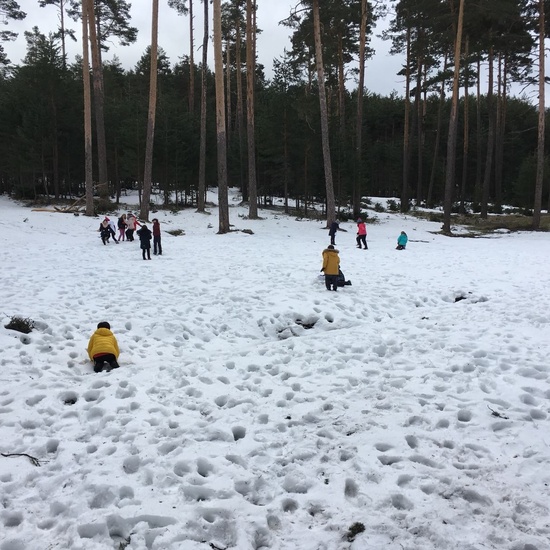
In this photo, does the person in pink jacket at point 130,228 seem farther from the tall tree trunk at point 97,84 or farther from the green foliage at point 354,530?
the green foliage at point 354,530

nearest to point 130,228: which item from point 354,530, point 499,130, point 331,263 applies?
point 331,263

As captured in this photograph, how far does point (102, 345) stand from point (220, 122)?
1522 cm

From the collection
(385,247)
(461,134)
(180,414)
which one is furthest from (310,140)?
(461,134)

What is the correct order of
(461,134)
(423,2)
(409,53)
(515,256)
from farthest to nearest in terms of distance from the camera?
1. (461,134)
2. (409,53)
3. (423,2)
4. (515,256)

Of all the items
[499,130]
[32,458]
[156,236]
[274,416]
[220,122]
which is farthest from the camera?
[499,130]

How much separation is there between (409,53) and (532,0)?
33.3ft

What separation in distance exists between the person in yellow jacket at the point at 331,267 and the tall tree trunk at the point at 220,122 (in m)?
10.5

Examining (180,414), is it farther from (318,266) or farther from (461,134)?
(461,134)

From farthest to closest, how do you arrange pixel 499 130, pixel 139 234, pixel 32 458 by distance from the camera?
pixel 499 130, pixel 139 234, pixel 32 458

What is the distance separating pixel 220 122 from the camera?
60.5 ft

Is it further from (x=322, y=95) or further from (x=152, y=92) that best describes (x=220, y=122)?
(x=322, y=95)

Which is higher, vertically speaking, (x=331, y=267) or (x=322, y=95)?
(x=322, y=95)

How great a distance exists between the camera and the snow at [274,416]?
315cm

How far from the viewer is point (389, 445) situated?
4.09 m
